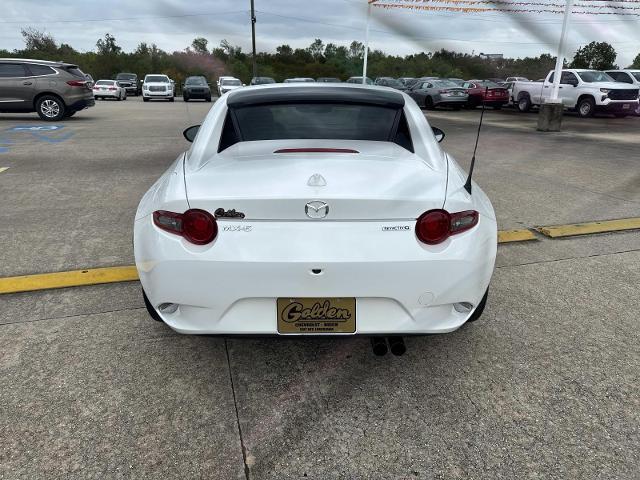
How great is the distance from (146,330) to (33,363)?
22.8 inches


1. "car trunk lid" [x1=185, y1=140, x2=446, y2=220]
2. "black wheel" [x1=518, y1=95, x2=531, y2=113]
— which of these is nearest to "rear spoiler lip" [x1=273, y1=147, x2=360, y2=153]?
"car trunk lid" [x1=185, y1=140, x2=446, y2=220]

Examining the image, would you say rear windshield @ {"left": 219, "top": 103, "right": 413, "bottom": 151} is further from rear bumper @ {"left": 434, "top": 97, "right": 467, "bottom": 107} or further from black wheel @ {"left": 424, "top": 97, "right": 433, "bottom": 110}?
black wheel @ {"left": 424, "top": 97, "right": 433, "bottom": 110}

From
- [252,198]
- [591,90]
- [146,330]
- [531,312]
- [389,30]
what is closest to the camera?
[389,30]

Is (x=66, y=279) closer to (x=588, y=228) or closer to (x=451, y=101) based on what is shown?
(x=588, y=228)

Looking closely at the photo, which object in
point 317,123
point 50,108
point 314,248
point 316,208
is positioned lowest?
point 50,108

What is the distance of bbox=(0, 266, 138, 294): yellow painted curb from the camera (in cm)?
342

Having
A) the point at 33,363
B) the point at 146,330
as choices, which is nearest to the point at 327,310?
the point at 146,330

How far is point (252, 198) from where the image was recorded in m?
2.08

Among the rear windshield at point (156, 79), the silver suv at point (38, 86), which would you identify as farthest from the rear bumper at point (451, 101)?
the rear windshield at point (156, 79)

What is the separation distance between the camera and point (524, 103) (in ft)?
69.1

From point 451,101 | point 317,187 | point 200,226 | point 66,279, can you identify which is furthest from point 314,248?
point 451,101

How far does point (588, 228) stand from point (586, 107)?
15.2 meters

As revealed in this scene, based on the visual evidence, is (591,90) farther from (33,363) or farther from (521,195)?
(33,363)

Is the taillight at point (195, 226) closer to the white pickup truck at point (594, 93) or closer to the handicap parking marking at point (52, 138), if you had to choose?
the handicap parking marking at point (52, 138)
